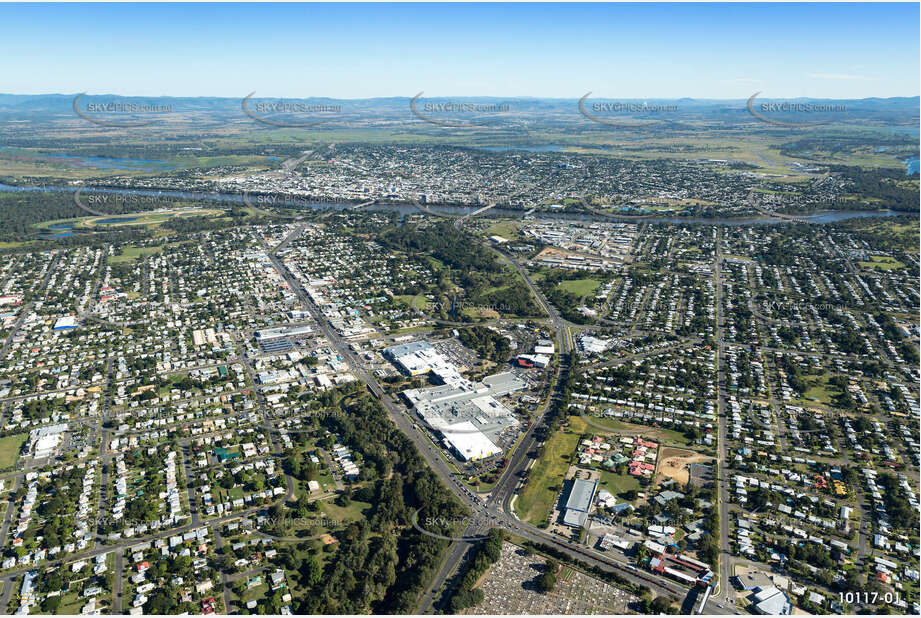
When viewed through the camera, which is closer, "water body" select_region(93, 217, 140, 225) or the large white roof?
the large white roof

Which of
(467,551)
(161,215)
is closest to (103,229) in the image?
(161,215)

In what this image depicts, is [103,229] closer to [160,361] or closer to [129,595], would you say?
[160,361]

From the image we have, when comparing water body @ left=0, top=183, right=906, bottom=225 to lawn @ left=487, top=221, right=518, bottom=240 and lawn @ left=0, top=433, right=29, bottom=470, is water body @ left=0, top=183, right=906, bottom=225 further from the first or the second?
lawn @ left=0, top=433, right=29, bottom=470

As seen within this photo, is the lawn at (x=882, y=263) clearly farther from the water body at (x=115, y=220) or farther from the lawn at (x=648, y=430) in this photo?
the water body at (x=115, y=220)

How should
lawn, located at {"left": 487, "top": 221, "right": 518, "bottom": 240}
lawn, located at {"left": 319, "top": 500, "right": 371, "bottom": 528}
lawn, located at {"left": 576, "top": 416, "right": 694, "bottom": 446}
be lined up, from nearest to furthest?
lawn, located at {"left": 319, "top": 500, "right": 371, "bottom": 528}, lawn, located at {"left": 576, "top": 416, "right": 694, "bottom": 446}, lawn, located at {"left": 487, "top": 221, "right": 518, "bottom": 240}

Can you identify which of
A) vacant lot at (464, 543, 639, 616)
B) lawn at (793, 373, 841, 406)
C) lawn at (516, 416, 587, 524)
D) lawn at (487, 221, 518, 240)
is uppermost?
lawn at (487, 221, 518, 240)

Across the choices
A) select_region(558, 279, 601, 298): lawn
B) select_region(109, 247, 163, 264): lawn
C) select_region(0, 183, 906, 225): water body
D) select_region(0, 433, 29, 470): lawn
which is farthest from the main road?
select_region(0, 183, 906, 225): water body

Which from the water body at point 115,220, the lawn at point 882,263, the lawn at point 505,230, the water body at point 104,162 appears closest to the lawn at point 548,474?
the lawn at point 505,230
